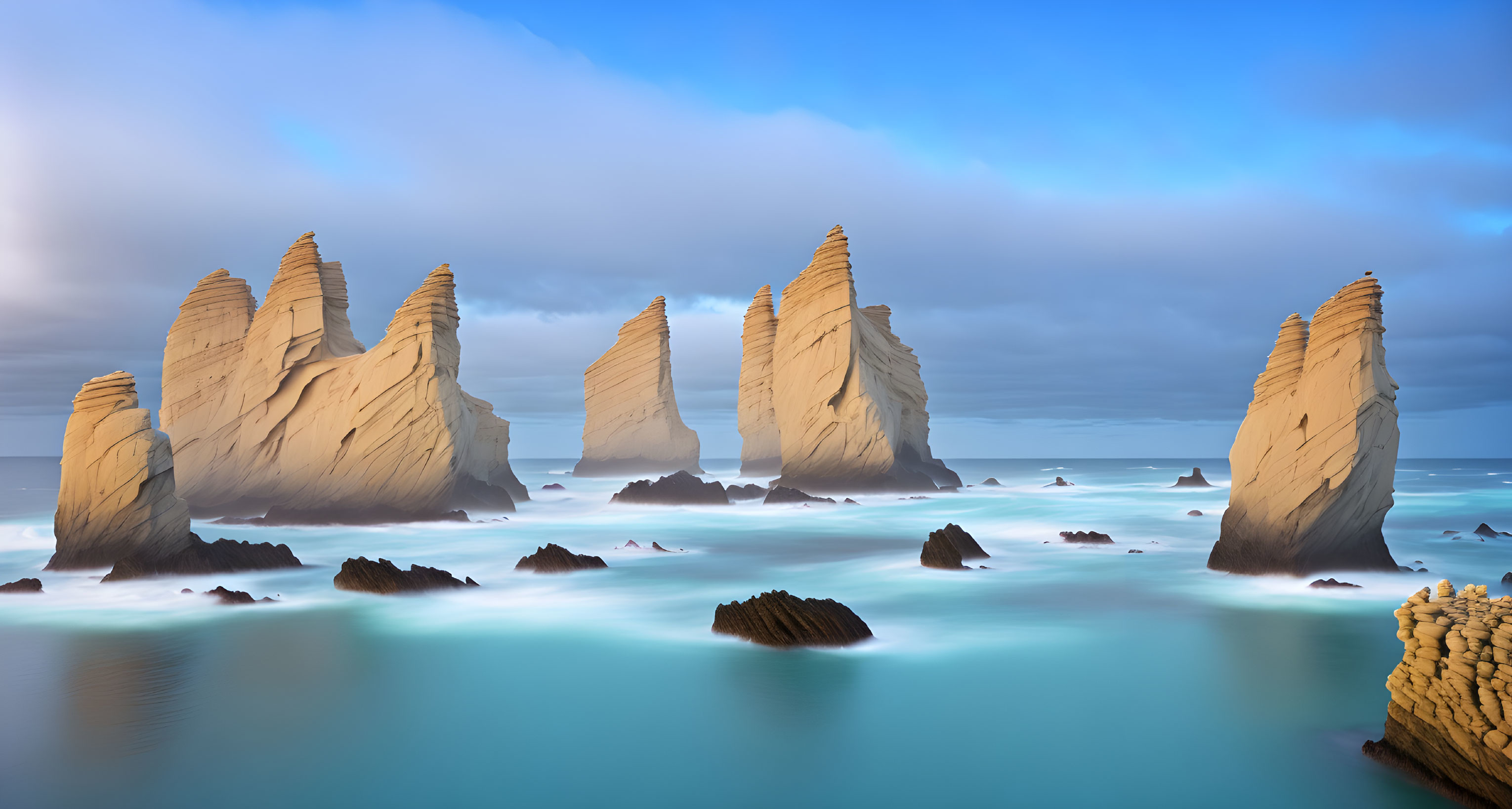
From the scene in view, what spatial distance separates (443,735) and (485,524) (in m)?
18.5

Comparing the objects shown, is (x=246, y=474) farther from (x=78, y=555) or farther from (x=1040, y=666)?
(x=1040, y=666)

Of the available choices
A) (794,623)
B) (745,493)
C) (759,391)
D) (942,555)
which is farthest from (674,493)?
(794,623)

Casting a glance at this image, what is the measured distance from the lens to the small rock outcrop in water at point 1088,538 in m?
22.2

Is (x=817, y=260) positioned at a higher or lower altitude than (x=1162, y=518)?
higher

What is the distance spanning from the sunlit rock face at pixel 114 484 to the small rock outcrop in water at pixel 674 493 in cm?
2037

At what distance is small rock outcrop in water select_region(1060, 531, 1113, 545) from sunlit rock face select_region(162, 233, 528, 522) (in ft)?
54.1

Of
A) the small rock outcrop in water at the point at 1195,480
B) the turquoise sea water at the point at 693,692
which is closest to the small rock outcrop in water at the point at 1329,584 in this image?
the turquoise sea water at the point at 693,692

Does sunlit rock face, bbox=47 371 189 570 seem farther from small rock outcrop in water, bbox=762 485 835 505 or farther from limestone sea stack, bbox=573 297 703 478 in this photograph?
limestone sea stack, bbox=573 297 703 478

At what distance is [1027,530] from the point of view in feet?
88.7

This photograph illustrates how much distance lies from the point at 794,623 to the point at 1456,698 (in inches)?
245

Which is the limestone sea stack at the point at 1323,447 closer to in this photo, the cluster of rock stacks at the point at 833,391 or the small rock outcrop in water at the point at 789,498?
the small rock outcrop in water at the point at 789,498

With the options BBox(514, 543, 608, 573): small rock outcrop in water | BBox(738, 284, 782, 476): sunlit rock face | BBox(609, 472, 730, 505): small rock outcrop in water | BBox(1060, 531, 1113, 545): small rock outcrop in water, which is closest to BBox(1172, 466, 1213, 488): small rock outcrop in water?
BBox(738, 284, 782, 476): sunlit rock face

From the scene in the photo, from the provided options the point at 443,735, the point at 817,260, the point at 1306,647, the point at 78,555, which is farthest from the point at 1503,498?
the point at 78,555

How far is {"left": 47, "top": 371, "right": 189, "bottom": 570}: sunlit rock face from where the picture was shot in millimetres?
14242
